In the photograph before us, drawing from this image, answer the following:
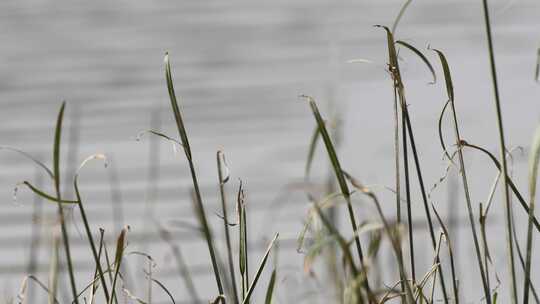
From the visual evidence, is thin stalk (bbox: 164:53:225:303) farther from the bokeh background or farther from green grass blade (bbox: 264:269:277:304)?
the bokeh background

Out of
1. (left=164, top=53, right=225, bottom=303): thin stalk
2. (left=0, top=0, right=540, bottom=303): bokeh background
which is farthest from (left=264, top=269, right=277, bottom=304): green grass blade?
(left=0, top=0, right=540, bottom=303): bokeh background

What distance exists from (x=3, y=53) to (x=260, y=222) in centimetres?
354

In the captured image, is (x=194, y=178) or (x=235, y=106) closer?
(x=194, y=178)

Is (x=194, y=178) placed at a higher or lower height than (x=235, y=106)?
lower

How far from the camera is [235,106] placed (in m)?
4.61

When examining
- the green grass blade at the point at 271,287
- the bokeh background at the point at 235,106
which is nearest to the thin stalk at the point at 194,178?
the green grass blade at the point at 271,287

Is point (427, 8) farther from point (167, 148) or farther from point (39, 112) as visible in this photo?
point (167, 148)

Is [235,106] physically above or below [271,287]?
above

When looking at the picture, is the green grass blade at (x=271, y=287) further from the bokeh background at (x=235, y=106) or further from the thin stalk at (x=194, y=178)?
the bokeh background at (x=235, y=106)

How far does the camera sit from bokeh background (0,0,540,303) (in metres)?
2.82

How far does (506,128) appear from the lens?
356cm

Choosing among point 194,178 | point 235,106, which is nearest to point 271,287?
point 194,178

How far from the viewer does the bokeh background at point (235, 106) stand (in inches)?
111

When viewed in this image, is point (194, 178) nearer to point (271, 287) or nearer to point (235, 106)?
point (271, 287)
